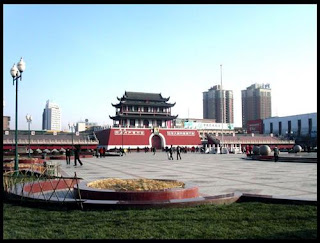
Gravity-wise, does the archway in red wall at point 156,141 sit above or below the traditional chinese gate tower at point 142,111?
below

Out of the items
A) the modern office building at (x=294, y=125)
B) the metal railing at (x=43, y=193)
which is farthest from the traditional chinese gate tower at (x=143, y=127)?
the metal railing at (x=43, y=193)

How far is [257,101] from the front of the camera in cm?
12744

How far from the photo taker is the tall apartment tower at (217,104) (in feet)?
426

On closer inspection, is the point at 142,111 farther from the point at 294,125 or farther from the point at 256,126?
the point at 256,126

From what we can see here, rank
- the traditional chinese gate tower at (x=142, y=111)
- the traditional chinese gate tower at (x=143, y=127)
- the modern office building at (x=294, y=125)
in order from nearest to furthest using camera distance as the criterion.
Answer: the traditional chinese gate tower at (x=143, y=127), the traditional chinese gate tower at (x=142, y=111), the modern office building at (x=294, y=125)

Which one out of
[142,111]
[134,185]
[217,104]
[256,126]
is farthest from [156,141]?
[217,104]

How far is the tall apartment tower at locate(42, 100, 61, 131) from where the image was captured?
164750 mm

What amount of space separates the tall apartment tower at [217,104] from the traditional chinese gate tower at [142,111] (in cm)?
7080

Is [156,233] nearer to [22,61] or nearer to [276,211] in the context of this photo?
[276,211]

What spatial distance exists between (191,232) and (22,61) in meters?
11.5

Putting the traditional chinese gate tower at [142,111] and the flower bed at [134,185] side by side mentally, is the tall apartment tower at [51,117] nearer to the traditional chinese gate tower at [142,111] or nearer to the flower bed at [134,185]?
the traditional chinese gate tower at [142,111]

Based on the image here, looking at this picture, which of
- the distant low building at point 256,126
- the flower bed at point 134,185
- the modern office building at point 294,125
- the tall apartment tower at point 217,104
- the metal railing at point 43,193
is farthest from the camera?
the tall apartment tower at point 217,104

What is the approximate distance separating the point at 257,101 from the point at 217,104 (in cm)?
1523

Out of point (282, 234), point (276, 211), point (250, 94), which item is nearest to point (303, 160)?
point (276, 211)
